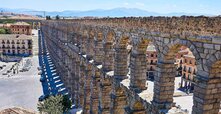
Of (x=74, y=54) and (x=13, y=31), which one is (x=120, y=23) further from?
(x=13, y=31)

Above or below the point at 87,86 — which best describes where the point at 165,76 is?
above

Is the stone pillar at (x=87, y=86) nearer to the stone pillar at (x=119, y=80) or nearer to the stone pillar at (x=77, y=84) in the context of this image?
the stone pillar at (x=77, y=84)

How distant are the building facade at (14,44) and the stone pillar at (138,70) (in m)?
85.7

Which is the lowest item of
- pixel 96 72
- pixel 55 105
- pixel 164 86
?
pixel 55 105

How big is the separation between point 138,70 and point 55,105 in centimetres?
1917

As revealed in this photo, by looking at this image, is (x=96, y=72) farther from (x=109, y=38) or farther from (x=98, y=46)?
(x=109, y=38)

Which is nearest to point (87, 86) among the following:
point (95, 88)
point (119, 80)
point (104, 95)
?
point (95, 88)

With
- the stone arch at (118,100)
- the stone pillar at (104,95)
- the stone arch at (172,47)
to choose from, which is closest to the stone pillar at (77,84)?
the stone pillar at (104,95)

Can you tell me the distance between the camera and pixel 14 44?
100m

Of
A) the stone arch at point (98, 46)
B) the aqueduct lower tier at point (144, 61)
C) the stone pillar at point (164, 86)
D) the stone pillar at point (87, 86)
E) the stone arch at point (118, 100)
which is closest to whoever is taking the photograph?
the aqueduct lower tier at point (144, 61)

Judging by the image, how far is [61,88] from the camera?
53.1 metres

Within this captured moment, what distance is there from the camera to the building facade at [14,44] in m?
99.4

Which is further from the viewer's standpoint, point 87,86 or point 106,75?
point 87,86

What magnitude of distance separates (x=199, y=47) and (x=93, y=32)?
1973 centimetres
